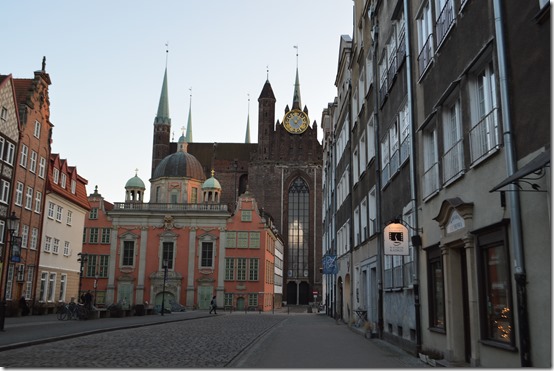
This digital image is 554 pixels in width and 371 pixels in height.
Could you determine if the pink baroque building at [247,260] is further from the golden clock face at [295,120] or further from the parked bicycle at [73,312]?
the parked bicycle at [73,312]

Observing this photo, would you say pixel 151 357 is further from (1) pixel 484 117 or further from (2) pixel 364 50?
(2) pixel 364 50

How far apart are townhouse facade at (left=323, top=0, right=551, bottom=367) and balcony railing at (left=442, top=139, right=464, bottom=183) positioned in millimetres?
39

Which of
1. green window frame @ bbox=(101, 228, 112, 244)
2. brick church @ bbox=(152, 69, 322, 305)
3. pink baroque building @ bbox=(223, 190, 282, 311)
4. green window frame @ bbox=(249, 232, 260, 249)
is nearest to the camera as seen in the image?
pink baroque building @ bbox=(223, 190, 282, 311)

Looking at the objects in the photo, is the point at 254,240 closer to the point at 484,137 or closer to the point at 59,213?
the point at 59,213

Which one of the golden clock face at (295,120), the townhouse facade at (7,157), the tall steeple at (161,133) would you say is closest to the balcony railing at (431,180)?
the townhouse facade at (7,157)

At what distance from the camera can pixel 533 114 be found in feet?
26.0

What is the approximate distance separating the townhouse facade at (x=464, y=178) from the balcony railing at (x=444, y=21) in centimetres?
2

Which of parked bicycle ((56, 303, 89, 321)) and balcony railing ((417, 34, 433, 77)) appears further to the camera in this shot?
parked bicycle ((56, 303, 89, 321))

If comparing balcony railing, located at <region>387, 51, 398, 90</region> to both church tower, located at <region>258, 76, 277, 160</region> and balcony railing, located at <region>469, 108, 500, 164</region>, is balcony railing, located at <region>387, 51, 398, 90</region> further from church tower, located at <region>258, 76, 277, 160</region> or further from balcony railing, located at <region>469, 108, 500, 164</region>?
church tower, located at <region>258, 76, 277, 160</region>

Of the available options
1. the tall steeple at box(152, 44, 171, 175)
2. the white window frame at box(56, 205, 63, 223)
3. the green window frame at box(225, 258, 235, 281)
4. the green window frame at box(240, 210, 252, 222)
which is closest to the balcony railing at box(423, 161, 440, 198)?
the white window frame at box(56, 205, 63, 223)

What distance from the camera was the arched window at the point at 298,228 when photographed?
8675 centimetres

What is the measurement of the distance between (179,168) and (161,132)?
2638cm

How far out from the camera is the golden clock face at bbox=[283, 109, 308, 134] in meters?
92.4

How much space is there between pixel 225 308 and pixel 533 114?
5837 cm
